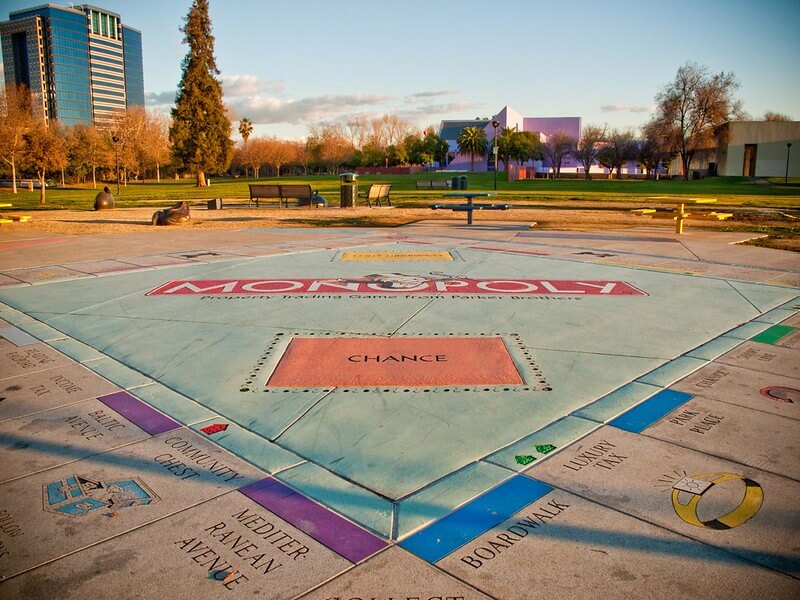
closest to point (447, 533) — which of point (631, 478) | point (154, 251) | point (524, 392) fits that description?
point (631, 478)

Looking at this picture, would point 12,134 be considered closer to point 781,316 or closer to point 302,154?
point 781,316

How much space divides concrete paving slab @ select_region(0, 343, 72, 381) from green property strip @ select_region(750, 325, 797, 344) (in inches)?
262

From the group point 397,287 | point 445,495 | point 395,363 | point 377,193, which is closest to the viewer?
point 445,495

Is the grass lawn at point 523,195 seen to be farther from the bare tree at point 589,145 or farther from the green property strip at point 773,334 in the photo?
the bare tree at point 589,145

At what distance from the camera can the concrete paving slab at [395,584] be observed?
245 cm

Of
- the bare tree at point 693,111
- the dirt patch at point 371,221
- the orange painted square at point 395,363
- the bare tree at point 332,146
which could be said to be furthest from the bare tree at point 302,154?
the orange painted square at point 395,363

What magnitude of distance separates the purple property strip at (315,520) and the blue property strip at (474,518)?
0.64 ft

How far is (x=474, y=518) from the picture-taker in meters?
3.00

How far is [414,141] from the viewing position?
12094 cm

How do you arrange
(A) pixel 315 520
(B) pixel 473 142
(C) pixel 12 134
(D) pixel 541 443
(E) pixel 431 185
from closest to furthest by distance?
(A) pixel 315 520, (D) pixel 541 443, (C) pixel 12 134, (E) pixel 431 185, (B) pixel 473 142

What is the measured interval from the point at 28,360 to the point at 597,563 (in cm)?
519

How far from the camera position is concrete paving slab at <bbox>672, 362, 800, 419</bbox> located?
4414mm

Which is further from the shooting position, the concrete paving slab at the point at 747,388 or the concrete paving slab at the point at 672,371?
the concrete paving slab at the point at 672,371

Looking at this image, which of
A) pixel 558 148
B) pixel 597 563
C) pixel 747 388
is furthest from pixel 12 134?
pixel 558 148
